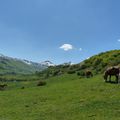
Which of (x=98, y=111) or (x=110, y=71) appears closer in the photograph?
(x=98, y=111)

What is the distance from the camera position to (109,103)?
3123cm

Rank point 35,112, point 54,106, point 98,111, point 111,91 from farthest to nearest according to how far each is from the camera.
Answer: point 111,91 < point 54,106 < point 35,112 < point 98,111

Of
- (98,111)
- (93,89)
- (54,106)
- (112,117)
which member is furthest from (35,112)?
(93,89)

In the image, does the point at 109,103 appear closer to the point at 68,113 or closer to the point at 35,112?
the point at 68,113

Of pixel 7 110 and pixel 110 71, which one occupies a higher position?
pixel 110 71

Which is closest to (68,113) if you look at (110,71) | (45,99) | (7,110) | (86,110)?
(86,110)

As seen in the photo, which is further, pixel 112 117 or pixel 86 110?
pixel 86 110

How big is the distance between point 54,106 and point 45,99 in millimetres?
5350

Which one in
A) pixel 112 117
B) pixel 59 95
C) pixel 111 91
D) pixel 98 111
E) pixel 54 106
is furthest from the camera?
pixel 59 95

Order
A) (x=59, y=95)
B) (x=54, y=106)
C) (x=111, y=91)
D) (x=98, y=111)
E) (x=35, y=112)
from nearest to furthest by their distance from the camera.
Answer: (x=98, y=111)
(x=35, y=112)
(x=54, y=106)
(x=111, y=91)
(x=59, y=95)

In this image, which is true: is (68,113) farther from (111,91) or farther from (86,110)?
(111,91)

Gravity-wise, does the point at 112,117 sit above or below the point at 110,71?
below

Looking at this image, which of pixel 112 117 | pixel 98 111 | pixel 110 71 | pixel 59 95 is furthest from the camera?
pixel 110 71

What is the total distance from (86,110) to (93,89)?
38.0ft
